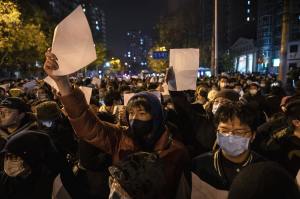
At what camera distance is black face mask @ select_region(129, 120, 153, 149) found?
291cm

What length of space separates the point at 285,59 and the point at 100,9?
187 m

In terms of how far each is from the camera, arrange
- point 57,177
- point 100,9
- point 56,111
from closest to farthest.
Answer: point 57,177 < point 56,111 < point 100,9

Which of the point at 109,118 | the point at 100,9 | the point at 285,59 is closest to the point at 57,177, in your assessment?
the point at 109,118

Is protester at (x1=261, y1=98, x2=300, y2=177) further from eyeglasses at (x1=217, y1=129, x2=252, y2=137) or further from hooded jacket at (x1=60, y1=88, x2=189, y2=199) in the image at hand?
hooded jacket at (x1=60, y1=88, x2=189, y2=199)

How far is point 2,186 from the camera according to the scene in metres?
3.13

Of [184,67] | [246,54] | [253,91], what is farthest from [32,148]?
[246,54]

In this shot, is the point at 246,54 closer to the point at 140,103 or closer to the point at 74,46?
the point at 140,103

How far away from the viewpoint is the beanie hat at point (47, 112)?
509 centimetres

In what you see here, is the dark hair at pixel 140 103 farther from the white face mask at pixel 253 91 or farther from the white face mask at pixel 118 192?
the white face mask at pixel 253 91

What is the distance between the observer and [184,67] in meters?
5.65

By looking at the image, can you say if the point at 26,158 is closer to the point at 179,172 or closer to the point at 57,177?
the point at 57,177

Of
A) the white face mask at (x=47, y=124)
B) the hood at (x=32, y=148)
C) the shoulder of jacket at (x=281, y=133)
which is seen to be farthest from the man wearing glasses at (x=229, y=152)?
the white face mask at (x=47, y=124)

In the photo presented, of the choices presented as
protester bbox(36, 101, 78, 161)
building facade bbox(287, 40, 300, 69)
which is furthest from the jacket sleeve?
building facade bbox(287, 40, 300, 69)

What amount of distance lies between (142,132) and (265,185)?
1463 mm
